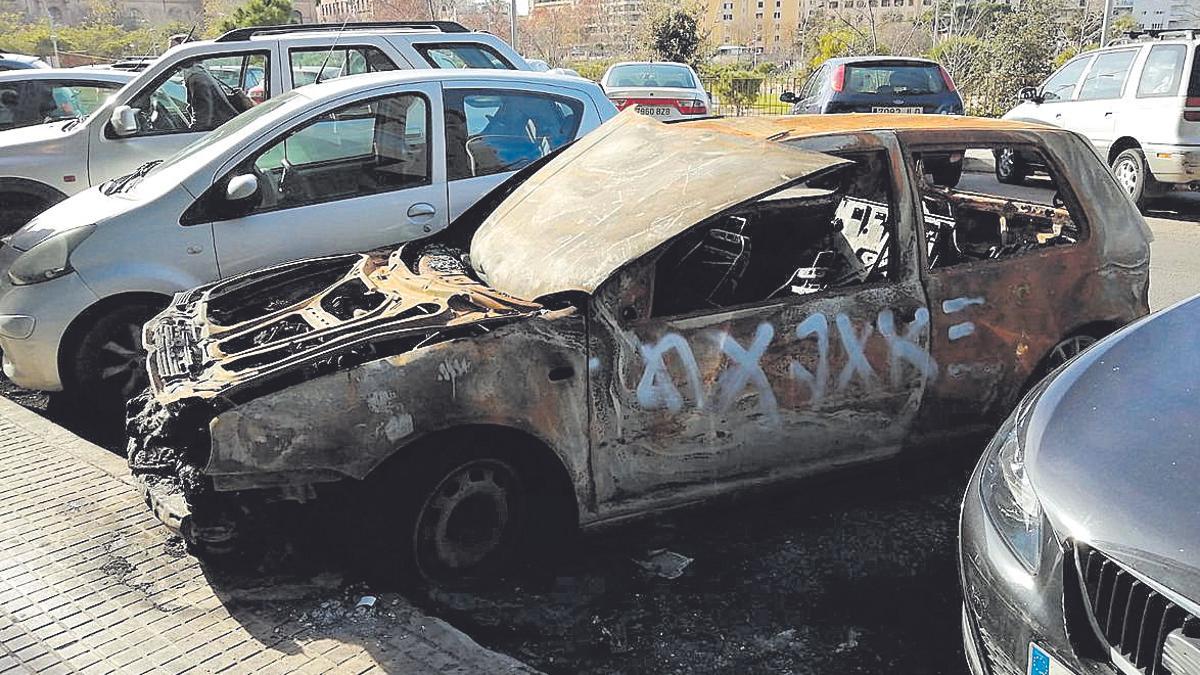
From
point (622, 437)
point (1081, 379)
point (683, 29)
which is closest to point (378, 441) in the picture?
point (622, 437)

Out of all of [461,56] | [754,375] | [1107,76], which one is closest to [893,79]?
[1107,76]

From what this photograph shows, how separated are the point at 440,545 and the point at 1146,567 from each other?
2172 mm

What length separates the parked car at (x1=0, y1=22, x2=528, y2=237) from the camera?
24.4 feet

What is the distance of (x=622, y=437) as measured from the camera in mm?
3477

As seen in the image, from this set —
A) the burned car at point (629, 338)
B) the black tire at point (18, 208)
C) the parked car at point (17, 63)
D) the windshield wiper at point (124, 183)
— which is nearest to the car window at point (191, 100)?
the black tire at point (18, 208)

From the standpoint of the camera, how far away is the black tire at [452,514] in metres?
3.23

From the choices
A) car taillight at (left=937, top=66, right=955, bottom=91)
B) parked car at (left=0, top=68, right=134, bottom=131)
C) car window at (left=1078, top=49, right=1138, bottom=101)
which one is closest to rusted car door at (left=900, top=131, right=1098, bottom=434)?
parked car at (left=0, top=68, right=134, bottom=131)

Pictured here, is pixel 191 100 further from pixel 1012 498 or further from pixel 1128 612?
pixel 1128 612

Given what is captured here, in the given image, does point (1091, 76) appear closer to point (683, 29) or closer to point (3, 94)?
point (3, 94)

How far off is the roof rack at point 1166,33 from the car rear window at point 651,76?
20.4 feet

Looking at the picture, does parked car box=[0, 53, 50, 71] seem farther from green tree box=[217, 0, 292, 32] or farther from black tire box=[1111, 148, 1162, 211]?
green tree box=[217, 0, 292, 32]

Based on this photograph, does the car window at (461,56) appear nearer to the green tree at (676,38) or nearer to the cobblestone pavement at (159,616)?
the cobblestone pavement at (159,616)

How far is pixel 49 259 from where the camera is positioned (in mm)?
4992

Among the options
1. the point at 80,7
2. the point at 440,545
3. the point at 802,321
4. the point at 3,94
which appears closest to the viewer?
the point at 440,545
